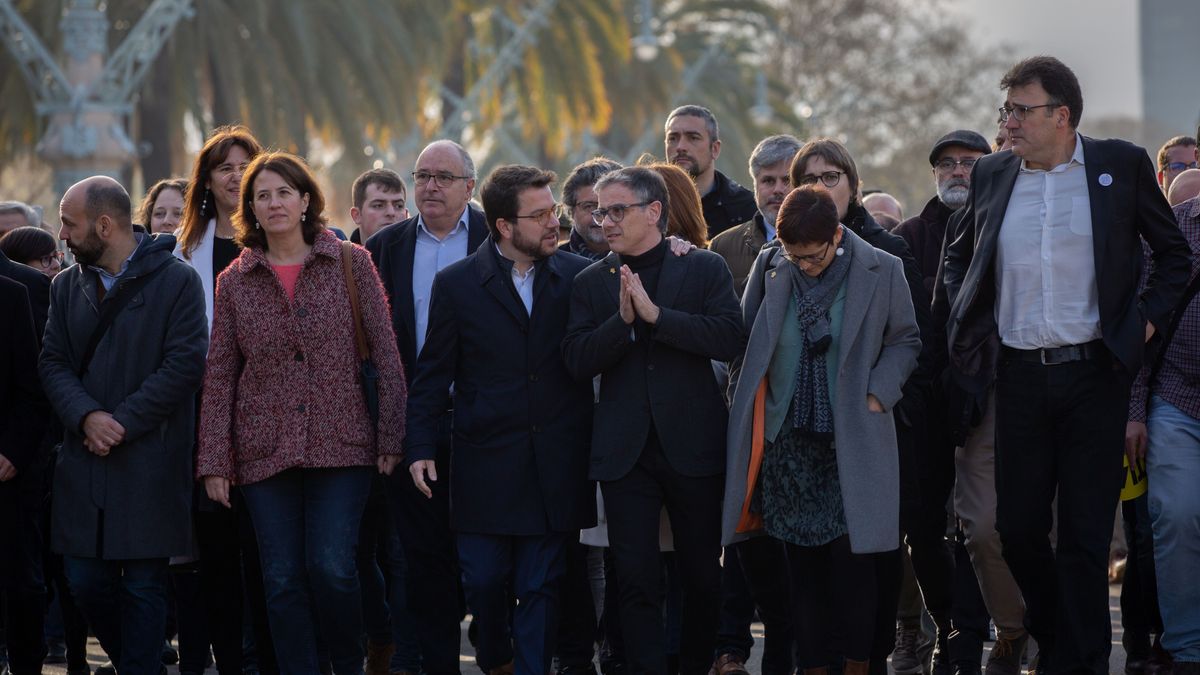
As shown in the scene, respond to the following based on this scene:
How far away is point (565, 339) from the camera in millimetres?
7234

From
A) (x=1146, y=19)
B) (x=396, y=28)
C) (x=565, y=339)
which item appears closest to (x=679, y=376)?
(x=565, y=339)

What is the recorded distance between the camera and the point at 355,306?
7285 mm

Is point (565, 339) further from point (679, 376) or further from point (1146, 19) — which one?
point (1146, 19)

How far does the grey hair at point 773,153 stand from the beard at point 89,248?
2.99 metres

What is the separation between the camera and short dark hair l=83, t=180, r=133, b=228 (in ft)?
24.7

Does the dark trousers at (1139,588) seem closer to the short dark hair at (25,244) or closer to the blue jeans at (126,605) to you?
the blue jeans at (126,605)

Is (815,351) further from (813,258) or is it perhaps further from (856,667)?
(856,667)

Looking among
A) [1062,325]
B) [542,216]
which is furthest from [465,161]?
[1062,325]

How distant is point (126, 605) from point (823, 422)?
9.60 ft

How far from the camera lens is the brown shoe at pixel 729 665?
8070mm

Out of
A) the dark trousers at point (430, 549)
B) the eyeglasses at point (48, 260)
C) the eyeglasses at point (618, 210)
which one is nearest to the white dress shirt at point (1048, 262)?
the eyeglasses at point (618, 210)

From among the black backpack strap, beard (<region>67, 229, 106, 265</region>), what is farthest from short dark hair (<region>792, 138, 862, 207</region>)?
beard (<region>67, 229, 106, 265</region>)

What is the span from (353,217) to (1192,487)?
187 inches

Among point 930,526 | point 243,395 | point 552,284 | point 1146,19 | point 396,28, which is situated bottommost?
point 930,526
